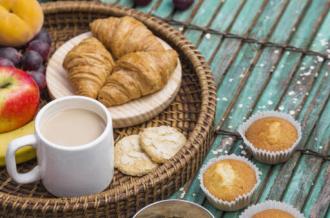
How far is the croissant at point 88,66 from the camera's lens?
51.4 inches

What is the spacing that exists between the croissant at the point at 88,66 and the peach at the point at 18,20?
10 cm

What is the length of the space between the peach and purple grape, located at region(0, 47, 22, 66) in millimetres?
20

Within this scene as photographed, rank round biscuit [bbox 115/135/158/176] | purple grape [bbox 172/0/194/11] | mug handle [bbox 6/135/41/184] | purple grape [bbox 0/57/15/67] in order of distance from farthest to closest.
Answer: purple grape [bbox 172/0/194/11]
purple grape [bbox 0/57/15/67]
round biscuit [bbox 115/135/158/176]
mug handle [bbox 6/135/41/184]

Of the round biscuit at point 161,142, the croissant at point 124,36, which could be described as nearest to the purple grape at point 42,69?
the croissant at point 124,36

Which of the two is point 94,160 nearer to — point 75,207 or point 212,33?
point 75,207

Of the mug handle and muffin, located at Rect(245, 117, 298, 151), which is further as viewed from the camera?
muffin, located at Rect(245, 117, 298, 151)

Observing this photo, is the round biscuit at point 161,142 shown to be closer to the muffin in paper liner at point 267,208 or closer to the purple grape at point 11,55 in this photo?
the muffin in paper liner at point 267,208

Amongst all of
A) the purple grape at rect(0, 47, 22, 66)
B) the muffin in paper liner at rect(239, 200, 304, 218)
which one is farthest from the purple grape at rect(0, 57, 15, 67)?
the muffin in paper liner at rect(239, 200, 304, 218)

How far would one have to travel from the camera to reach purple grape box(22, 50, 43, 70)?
4.47ft

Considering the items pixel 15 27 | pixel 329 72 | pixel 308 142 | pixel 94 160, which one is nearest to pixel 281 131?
pixel 308 142

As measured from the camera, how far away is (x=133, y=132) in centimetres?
132

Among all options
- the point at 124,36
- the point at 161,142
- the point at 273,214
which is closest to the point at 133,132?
the point at 161,142

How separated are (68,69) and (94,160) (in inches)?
9.7

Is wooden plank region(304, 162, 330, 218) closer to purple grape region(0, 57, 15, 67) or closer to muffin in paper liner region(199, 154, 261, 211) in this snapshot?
muffin in paper liner region(199, 154, 261, 211)
